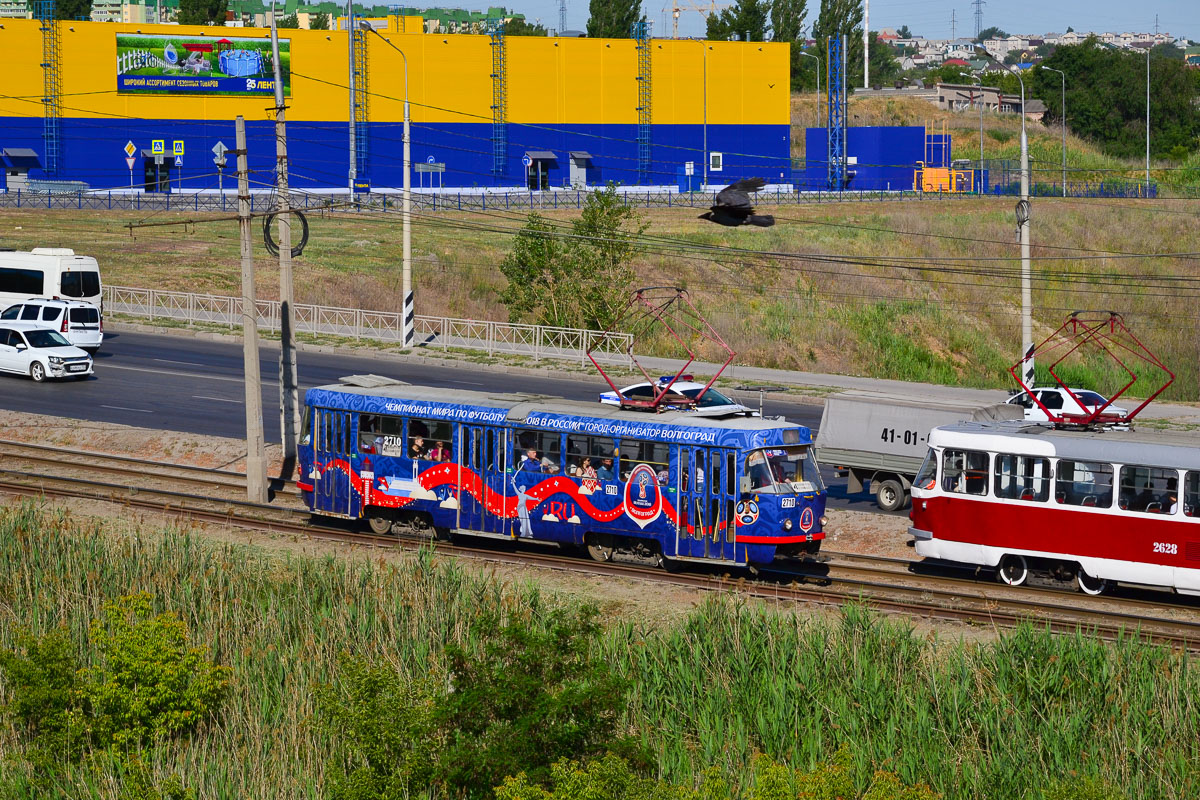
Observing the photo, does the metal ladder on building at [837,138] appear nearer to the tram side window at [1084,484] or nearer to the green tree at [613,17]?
the green tree at [613,17]

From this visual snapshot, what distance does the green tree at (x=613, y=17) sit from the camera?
129 m

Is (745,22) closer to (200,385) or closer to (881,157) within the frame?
(881,157)

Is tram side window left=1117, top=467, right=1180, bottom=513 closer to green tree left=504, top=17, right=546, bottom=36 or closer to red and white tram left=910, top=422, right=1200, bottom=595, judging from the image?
red and white tram left=910, top=422, right=1200, bottom=595

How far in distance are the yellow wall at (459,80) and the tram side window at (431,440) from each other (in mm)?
69525

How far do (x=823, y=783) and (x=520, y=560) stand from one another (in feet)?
36.4

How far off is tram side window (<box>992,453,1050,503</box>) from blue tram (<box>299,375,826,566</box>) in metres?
3.06

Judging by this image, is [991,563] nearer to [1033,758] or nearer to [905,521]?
[905,521]

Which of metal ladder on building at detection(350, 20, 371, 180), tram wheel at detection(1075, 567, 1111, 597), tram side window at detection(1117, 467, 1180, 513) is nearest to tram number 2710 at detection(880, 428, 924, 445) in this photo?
tram wheel at detection(1075, 567, 1111, 597)

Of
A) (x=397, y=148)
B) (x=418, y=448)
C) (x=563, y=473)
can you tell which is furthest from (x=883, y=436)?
(x=397, y=148)

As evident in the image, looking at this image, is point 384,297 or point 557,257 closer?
point 557,257

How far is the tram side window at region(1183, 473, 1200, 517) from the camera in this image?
19.6m

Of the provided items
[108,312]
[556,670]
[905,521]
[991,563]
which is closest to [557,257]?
[108,312]

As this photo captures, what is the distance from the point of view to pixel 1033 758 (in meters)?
12.5

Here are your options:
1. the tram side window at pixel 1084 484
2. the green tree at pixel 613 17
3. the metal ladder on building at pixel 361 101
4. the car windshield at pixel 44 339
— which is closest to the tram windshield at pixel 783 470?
the tram side window at pixel 1084 484
